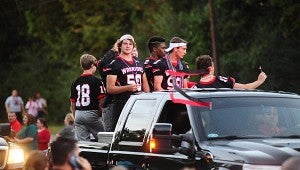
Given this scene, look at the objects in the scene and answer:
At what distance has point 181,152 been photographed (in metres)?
11.0

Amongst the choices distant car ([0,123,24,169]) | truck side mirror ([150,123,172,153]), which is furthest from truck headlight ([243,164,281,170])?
distant car ([0,123,24,169])

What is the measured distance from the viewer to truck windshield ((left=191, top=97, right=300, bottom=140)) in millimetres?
11016

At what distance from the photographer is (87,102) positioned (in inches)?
619

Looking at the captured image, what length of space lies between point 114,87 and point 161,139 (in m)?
3.55

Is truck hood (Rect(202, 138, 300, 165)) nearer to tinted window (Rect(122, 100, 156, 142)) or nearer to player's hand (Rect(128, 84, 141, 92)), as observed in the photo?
tinted window (Rect(122, 100, 156, 142))

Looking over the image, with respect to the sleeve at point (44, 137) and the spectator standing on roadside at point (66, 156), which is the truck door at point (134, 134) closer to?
the spectator standing on roadside at point (66, 156)

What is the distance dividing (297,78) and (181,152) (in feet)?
94.7

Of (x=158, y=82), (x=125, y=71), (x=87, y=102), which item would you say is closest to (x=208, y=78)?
(x=158, y=82)

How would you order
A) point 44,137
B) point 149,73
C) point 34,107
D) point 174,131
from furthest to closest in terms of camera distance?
point 34,107, point 44,137, point 149,73, point 174,131

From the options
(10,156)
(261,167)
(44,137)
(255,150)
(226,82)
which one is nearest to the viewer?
(261,167)

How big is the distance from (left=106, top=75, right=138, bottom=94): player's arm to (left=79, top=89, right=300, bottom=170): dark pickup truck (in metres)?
1.89

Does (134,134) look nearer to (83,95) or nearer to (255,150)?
(255,150)

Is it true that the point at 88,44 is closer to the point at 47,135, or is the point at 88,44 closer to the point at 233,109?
the point at 47,135

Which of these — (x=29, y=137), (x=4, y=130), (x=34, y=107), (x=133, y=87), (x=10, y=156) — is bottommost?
(x=34, y=107)
